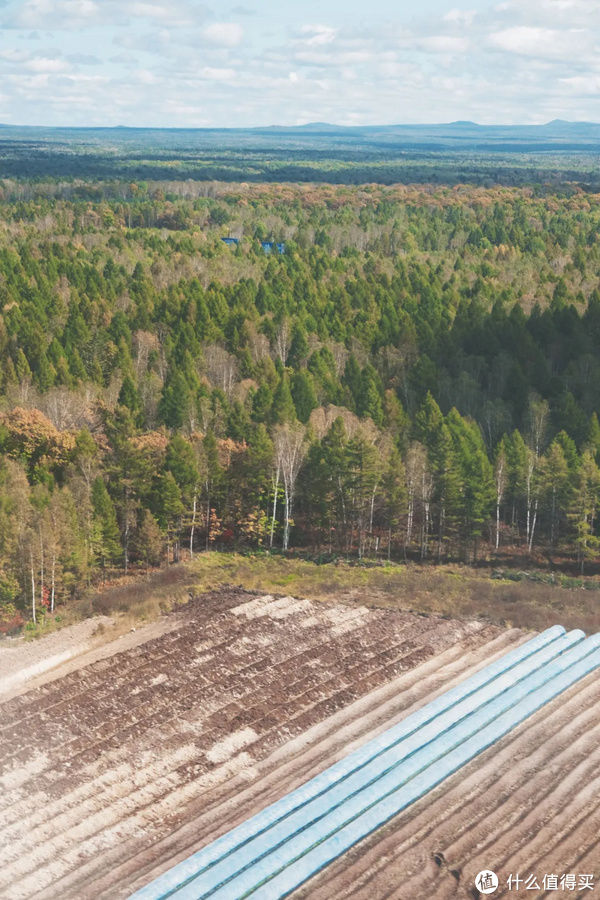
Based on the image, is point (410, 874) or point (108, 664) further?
point (108, 664)

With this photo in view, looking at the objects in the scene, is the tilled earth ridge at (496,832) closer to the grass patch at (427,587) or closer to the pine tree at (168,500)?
the grass patch at (427,587)

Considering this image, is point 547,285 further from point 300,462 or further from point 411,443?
point 300,462

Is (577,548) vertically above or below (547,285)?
below

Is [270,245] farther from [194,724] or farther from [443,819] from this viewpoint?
[443,819]

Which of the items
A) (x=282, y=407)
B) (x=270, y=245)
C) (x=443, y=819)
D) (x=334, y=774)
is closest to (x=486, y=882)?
(x=443, y=819)

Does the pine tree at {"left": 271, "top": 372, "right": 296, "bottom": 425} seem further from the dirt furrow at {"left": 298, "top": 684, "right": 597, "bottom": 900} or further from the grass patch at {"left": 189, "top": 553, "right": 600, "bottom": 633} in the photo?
the dirt furrow at {"left": 298, "top": 684, "right": 597, "bottom": 900}

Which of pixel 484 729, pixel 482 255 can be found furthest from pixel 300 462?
pixel 482 255
